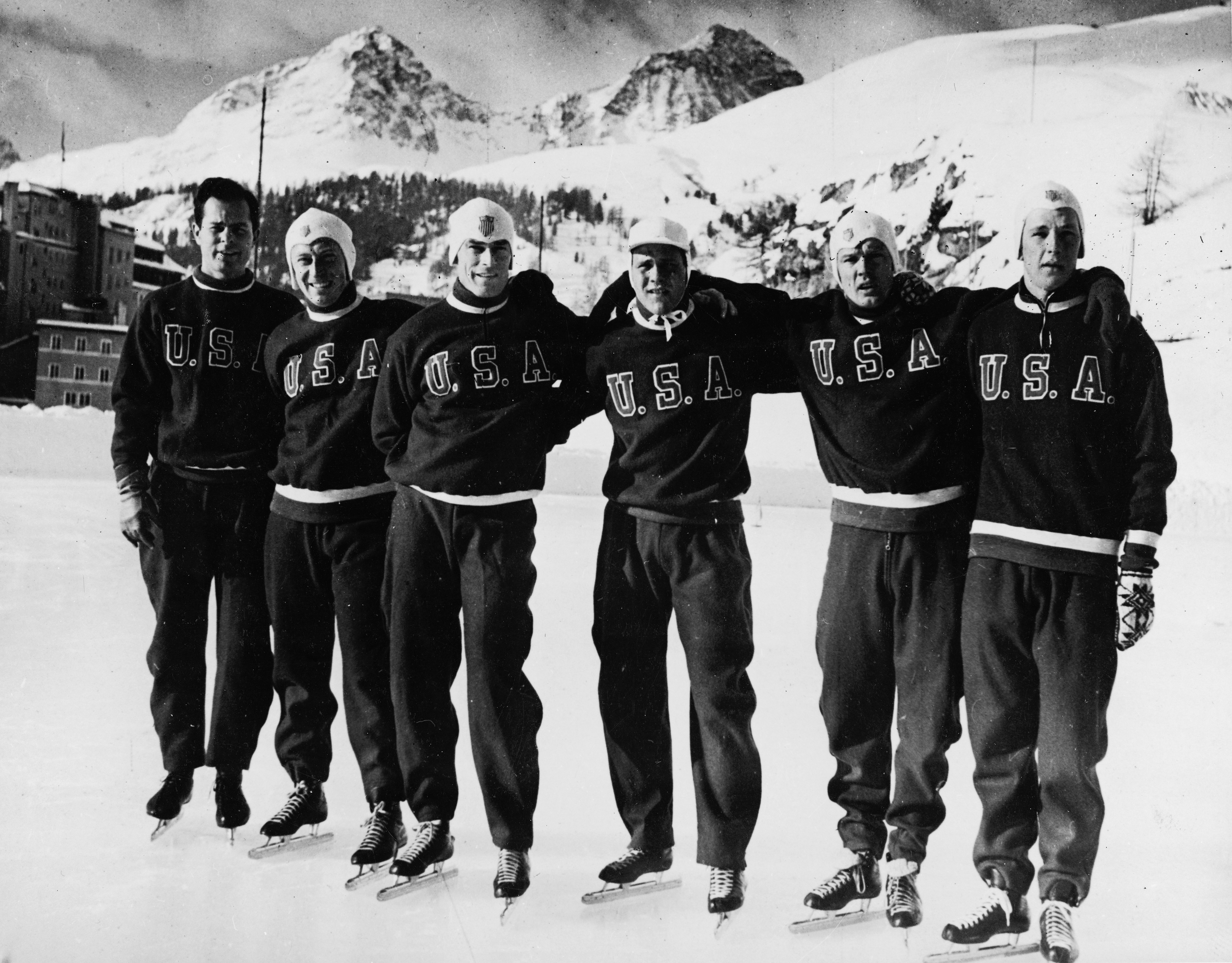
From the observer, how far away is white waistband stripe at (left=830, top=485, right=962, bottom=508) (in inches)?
102

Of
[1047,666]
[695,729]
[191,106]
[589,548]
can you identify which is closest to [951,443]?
[1047,666]

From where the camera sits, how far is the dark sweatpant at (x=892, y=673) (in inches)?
102

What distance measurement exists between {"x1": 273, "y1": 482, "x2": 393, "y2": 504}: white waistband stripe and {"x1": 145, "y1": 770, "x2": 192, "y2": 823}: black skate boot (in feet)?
2.98

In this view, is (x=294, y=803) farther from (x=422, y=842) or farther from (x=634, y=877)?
(x=634, y=877)

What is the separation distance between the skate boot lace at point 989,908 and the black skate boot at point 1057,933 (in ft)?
0.28

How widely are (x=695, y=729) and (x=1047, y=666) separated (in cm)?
83

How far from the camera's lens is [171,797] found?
10.2ft

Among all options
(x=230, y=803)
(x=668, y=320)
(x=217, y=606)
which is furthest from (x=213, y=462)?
(x=668, y=320)

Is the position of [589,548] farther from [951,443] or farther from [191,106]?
[191,106]

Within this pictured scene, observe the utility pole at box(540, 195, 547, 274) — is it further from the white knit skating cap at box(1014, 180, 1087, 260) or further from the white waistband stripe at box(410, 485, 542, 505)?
the white knit skating cap at box(1014, 180, 1087, 260)

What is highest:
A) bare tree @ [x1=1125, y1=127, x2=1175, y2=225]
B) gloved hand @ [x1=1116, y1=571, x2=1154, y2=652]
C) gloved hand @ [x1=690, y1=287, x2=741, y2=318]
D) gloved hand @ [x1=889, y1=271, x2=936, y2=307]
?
bare tree @ [x1=1125, y1=127, x2=1175, y2=225]

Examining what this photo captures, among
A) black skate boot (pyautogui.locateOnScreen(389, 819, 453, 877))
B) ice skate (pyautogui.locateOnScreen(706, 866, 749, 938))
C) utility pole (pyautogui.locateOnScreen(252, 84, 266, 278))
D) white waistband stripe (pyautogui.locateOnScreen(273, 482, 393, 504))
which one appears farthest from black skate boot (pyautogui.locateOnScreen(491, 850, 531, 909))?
utility pole (pyautogui.locateOnScreen(252, 84, 266, 278))

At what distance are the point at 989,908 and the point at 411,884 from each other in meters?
1.43

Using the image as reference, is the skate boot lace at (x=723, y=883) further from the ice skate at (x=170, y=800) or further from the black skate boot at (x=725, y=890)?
the ice skate at (x=170, y=800)
